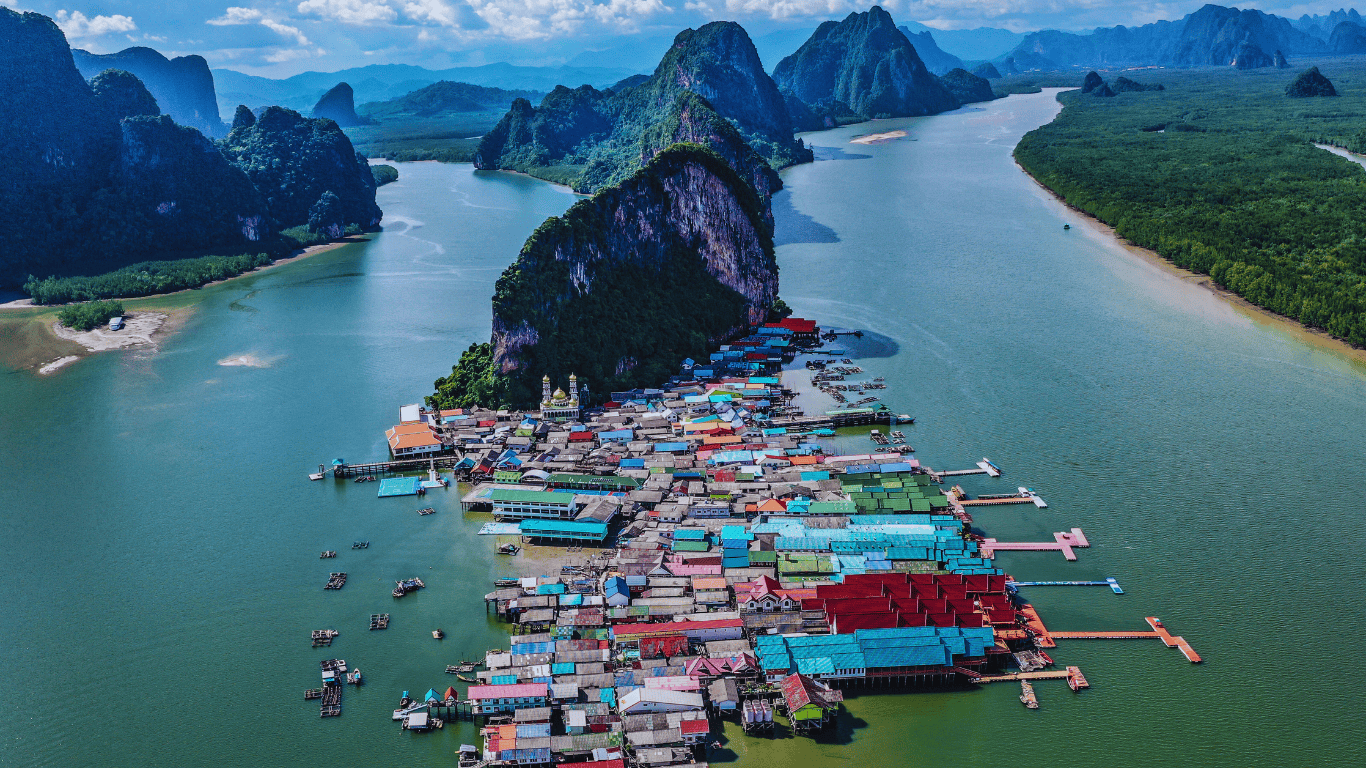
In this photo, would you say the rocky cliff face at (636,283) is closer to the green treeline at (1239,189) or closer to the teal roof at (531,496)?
the teal roof at (531,496)

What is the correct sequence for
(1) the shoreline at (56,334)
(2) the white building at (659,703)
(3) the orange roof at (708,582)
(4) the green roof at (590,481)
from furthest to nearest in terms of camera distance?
(1) the shoreline at (56,334)
(4) the green roof at (590,481)
(3) the orange roof at (708,582)
(2) the white building at (659,703)

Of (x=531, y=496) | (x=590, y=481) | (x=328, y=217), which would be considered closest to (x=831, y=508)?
(x=590, y=481)

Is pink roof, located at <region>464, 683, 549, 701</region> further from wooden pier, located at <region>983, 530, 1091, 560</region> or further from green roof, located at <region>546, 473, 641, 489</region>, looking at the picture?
wooden pier, located at <region>983, 530, 1091, 560</region>

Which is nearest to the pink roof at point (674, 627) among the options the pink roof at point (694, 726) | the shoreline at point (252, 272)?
the pink roof at point (694, 726)

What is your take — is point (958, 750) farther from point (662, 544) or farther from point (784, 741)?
point (662, 544)

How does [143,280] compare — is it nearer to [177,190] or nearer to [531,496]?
[177,190]

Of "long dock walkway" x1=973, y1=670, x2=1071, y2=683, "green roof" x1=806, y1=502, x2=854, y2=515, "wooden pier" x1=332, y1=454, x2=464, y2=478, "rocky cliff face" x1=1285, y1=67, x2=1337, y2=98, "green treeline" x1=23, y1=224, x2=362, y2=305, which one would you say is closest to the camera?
"long dock walkway" x1=973, y1=670, x2=1071, y2=683

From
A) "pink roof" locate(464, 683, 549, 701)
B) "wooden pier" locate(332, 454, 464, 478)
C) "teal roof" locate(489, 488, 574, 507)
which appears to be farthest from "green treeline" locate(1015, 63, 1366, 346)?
"pink roof" locate(464, 683, 549, 701)
